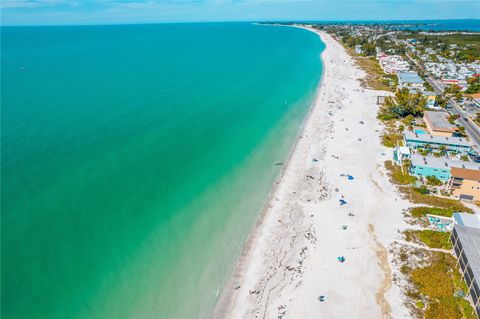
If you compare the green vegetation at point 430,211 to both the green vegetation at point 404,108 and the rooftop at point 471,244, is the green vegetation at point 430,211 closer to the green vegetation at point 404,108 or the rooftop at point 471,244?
the rooftop at point 471,244

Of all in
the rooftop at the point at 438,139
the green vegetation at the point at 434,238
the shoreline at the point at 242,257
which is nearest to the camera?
the shoreline at the point at 242,257

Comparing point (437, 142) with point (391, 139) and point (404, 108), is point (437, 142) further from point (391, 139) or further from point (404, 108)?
point (404, 108)

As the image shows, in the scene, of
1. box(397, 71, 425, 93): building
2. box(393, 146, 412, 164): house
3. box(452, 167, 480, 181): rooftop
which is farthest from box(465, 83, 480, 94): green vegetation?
box(452, 167, 480, 181): rooftop

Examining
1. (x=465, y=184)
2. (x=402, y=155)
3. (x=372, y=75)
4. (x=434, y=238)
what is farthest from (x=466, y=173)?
(x=372, y=75)

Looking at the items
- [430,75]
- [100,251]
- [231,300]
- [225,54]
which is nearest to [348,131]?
[231,300]

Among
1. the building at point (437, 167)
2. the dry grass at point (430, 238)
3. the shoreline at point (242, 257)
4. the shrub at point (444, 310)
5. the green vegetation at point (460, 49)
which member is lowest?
the shoreline at point (242, 257)

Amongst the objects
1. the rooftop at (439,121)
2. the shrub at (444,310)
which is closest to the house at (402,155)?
the rooftop at (439,121)
